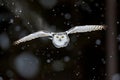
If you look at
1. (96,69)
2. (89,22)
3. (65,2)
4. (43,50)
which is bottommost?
(96,69)

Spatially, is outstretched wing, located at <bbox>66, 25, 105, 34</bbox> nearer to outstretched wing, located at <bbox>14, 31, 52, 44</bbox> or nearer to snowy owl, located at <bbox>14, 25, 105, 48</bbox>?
snowy owl, located at <bbox>14, 25, 105, 48</bbox>

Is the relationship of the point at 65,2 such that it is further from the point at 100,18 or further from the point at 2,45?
the point at 2,45

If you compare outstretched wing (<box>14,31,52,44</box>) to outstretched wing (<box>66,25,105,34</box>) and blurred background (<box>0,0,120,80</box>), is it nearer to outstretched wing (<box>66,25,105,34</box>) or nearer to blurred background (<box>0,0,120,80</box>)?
blurred background (<box>0,0,120,80</box>)

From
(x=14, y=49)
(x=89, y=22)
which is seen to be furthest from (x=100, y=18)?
(x=14, y=49)

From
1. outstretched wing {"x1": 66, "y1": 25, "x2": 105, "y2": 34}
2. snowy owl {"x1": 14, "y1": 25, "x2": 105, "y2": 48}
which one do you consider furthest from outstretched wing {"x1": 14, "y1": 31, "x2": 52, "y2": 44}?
outstretched wing {"x1": 66, "y1": 25, "x2": 105, "y2": 34}

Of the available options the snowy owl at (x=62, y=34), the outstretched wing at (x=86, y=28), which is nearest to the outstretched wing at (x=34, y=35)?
the snowy owl at (x=62, y=34)

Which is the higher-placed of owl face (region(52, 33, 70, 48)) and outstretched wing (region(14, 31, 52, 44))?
outstretched wing (region(14, 31, 52, 44))

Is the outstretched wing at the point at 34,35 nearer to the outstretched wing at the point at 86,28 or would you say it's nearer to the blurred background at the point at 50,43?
the blurred background at the point at 50,43

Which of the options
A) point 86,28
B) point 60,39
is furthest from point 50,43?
point 86,28
